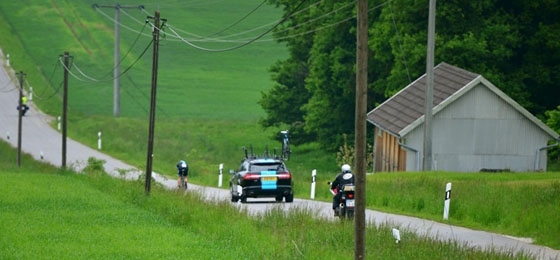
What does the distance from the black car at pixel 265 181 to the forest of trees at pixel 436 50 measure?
15176 mm

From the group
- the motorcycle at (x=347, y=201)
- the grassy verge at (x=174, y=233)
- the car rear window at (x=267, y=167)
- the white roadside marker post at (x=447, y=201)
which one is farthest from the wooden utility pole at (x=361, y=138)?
the car rear window at (x=267, y=167)

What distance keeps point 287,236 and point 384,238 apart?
6.31 feet

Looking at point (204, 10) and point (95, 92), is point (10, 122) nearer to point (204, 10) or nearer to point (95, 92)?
point (95, 92)

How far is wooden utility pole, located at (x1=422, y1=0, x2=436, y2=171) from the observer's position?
41.6 metres

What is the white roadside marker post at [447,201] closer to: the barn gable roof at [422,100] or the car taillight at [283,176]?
the car taillight at [283,176]

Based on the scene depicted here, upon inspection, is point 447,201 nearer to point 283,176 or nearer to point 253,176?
point 283,176

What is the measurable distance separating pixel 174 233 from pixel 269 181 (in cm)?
1324

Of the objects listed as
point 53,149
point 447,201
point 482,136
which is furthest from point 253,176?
point 53,149

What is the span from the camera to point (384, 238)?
79.0 ft

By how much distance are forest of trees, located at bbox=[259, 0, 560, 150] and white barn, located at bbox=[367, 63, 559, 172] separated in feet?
5.76

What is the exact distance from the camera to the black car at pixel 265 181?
39.3 meters

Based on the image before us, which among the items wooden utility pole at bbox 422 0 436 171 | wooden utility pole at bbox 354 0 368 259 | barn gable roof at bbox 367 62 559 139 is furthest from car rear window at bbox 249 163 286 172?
wooden utility pole at bbox 354 0 368 259

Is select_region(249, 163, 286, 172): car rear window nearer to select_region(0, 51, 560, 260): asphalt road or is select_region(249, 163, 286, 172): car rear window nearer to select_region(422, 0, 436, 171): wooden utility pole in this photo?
select_region(0, 51, 560, 260): asphalt road

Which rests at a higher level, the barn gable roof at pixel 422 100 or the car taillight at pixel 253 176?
the barn gable roof at pixel 422 100
